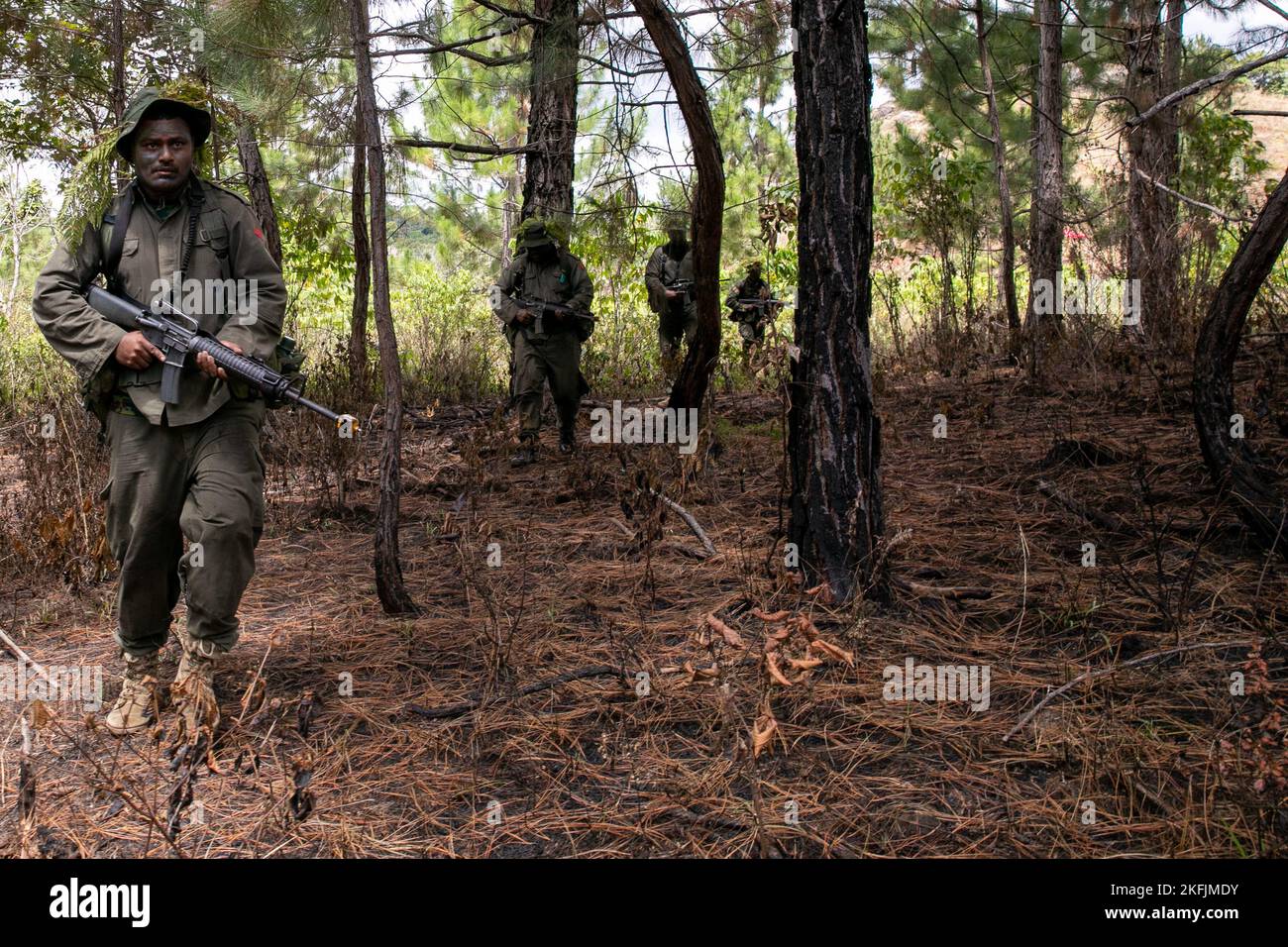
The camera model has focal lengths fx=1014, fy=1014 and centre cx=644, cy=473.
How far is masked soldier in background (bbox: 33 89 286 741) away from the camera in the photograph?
10.7 feet

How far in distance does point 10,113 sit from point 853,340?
22.6 feet

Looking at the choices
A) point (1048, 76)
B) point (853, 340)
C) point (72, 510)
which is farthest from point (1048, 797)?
point (1048, 76)

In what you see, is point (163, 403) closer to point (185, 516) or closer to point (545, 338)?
point (185, 516)

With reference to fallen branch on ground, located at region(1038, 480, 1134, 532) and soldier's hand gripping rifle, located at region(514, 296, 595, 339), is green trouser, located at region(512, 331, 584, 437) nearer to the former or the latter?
soldier's hand gripping rifle, located at region(514, 296, 595, 339)

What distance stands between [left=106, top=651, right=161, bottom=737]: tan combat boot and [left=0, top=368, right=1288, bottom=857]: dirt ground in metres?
0.10

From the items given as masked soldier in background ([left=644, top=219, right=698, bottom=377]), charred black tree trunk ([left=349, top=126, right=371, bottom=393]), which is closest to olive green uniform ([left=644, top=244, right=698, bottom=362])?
masked soldier in background ([left=644, top=219, right=698, bottom=377])

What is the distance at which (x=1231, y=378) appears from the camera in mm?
4129

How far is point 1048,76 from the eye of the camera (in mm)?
8898

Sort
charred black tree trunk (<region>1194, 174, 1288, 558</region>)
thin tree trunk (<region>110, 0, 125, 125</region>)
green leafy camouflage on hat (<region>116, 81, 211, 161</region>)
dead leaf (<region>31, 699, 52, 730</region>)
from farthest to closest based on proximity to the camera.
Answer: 1. thin tree trunk (<region>110, 0, 125, 125</region>)
2. charred black tree trunk (<region>1194, 174, 1288, 558</region>)
3. green leafy camouflage on hat (<region>116, 81, 211, 161</region>)
4. dead leaf (<region>31, 699, 52, 730</region>)

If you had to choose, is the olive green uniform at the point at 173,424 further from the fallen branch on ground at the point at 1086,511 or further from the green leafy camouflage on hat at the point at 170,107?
the fallen branch on ground at the point at 1086,511

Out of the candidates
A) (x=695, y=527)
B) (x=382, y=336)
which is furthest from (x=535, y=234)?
(x=382, y=336)

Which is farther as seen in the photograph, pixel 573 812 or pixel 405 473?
pixel 405 473
